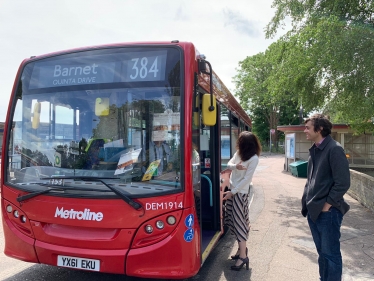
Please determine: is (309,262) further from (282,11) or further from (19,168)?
(282,11)

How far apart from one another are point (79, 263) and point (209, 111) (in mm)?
1995

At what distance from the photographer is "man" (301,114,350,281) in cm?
326

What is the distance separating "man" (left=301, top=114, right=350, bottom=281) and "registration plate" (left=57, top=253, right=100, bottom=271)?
7.21 feet

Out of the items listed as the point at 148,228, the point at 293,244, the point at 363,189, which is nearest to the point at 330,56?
the point at 363,189

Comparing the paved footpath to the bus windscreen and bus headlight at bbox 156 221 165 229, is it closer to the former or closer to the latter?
bus headlight at bbox 156 221 165 229

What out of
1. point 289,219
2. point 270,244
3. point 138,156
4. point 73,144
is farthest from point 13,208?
point 289,219

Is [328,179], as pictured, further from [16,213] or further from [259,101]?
[259,101]

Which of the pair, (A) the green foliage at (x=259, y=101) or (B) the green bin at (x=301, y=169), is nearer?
(B) the green bin at (x=301, y=169)

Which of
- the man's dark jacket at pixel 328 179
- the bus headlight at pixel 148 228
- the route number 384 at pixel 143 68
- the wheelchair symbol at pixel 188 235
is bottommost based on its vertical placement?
the wheelchair symbol at pixel 188 235

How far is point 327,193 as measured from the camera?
11.0 ft

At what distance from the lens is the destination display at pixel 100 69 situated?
3521mm

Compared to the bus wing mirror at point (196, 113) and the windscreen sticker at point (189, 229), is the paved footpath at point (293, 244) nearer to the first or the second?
the windscreen sticker at point (189, 229)

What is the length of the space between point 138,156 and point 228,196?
5.46 feet

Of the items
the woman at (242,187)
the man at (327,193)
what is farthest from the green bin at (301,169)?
the man at (327,193)
